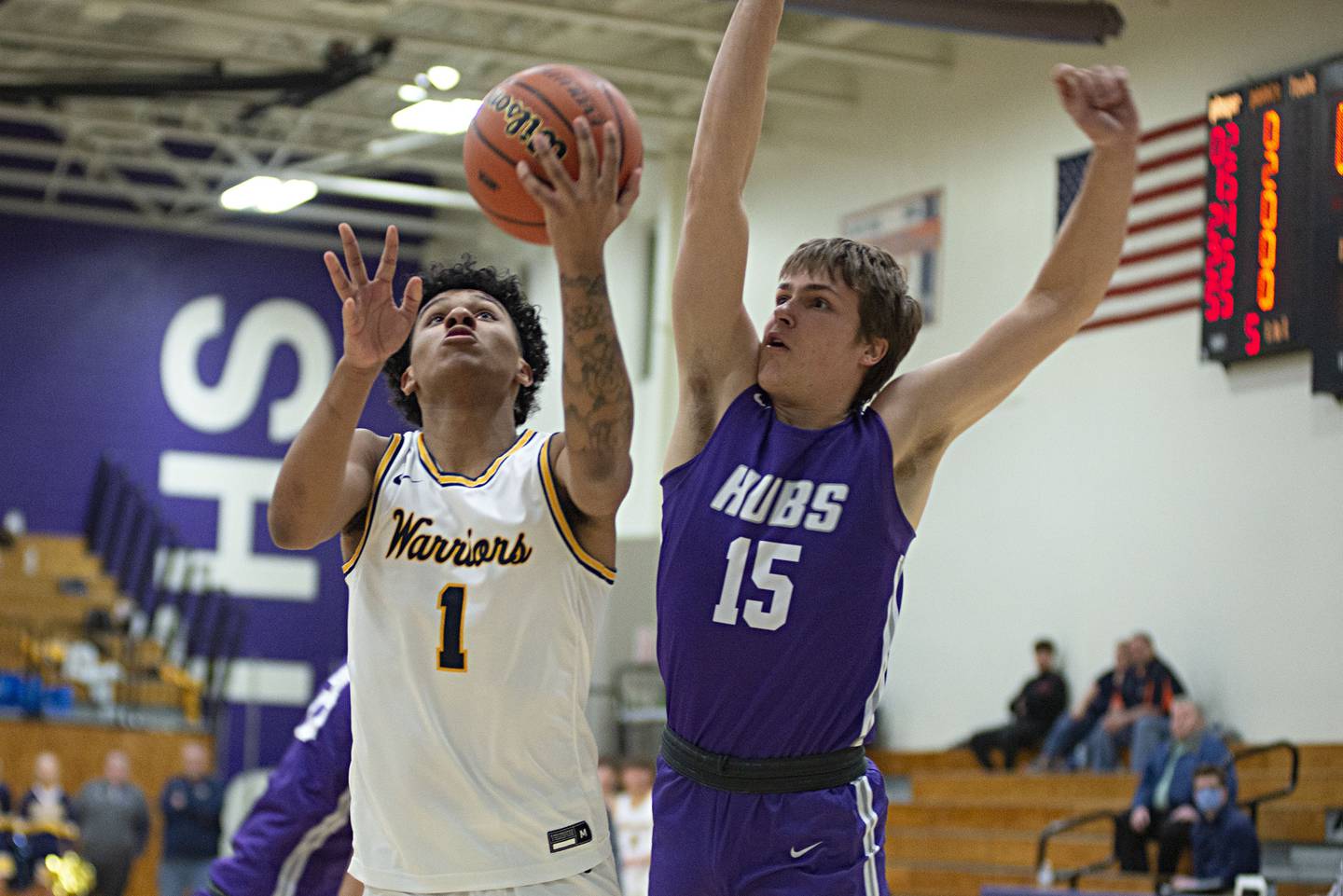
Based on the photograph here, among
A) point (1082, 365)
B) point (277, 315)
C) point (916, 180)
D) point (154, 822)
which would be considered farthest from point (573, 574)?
point (277, 315)

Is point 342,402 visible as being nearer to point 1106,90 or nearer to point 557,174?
point 557,174

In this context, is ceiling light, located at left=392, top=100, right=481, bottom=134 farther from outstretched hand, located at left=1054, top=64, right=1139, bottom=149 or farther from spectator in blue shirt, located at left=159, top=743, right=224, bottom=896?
outstretched hand, located at left=1054, top=64, right=1139, bottom=149

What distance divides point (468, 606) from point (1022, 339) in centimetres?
126

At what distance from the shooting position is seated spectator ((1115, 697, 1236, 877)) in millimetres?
12000

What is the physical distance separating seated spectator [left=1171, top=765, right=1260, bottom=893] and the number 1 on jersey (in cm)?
867

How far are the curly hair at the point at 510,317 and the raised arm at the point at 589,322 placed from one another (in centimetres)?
76

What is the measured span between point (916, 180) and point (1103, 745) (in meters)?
6.08

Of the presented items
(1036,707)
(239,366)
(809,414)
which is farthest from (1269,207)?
(239,366)

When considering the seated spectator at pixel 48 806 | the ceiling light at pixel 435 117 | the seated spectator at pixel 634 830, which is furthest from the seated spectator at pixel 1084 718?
the seated spectator at pixel 48 806

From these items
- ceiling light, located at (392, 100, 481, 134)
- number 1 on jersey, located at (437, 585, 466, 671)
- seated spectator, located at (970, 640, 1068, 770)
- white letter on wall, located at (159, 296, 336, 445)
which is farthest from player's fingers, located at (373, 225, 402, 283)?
white letter on wall, located at (159, 296, 336, 445)

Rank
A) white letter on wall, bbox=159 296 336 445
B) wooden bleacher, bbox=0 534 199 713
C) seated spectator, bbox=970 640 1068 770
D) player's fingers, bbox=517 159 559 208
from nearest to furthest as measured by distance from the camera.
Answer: player's fingers, bbox=517 159 559 208
seated spectator, bbox=970 640 1068 770
wooden bleacher, bbox=0 534 199 713
white letter on wall, bbox=159 296 336 445

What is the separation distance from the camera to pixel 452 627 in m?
3.70

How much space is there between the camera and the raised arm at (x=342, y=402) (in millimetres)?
3561

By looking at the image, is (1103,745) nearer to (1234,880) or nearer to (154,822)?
(1234,880)
